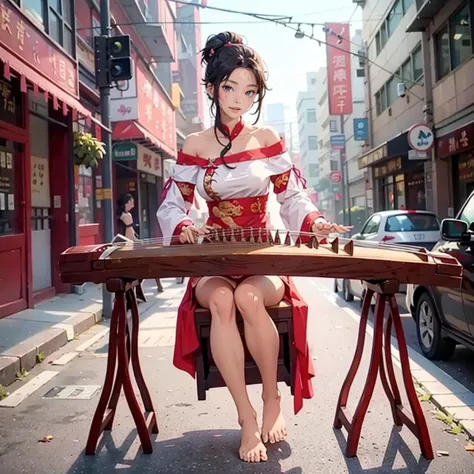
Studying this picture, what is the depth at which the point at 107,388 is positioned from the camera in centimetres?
274

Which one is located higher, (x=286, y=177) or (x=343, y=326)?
(x=286, y=177)

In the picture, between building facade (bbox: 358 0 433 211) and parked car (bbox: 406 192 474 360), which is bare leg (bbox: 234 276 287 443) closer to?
parked car (bbox: 406 192 474 360)

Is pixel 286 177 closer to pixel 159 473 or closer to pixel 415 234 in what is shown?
pixel 159 473

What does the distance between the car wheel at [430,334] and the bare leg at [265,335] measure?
2.47 m

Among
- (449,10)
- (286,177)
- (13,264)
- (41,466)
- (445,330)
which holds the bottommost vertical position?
(41,466)

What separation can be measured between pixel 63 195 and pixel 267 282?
23.6 ft

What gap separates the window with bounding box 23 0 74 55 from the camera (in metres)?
7.79

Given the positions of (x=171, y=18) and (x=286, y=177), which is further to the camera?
(x=171, y=18)

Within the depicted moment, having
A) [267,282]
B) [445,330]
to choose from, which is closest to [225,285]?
[267,282]

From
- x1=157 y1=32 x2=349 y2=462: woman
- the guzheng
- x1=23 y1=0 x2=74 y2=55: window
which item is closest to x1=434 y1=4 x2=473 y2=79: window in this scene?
x1=23 y1=0 x2=74 y2=55: window

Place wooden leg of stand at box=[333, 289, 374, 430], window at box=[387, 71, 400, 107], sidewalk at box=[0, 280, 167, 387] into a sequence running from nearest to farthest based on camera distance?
wooden leg of stand at box=[333, 289, 374, 430] < sidewalk at box=[0, 280, 167, 387] < window at box=[387, 71, 400, 107]

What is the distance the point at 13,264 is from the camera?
6.89 meters

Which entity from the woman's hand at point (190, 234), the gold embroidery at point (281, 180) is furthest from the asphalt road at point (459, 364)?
the woman's hand at point (190, 234)

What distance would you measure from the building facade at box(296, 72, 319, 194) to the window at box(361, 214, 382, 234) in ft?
216
